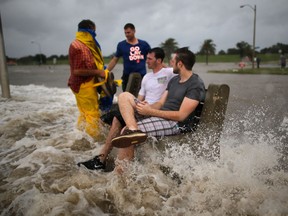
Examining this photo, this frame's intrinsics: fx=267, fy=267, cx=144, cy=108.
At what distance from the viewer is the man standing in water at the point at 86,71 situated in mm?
4973

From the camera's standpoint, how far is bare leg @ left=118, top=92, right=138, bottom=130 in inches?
135

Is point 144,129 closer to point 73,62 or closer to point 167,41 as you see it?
point 73,62

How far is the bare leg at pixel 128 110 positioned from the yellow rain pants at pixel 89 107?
1.60 metres

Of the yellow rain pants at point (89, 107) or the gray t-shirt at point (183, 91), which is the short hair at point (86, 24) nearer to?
the yellow rain pants at point (89, 107)

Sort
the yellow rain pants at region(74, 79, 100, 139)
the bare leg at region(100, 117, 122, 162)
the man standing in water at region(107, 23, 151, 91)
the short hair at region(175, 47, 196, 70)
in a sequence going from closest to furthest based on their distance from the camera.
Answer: the short hair at region(175, 47, 196, 70) < the bare leg at region(100, 117, 122, 162) < the yellow rain pants at region(74, 79, 100, 139) < the man standing in water at region(107, 23, 151, 91)

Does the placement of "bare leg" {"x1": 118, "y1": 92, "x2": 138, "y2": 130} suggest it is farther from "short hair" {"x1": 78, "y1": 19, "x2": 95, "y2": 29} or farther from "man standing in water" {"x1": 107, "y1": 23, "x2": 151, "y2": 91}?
"man standing in water" {"x1": 107, "y1": 23, "x2": 151, "y2": 91}

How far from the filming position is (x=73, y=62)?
16.5ft

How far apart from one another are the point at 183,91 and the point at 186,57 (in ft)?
1.56

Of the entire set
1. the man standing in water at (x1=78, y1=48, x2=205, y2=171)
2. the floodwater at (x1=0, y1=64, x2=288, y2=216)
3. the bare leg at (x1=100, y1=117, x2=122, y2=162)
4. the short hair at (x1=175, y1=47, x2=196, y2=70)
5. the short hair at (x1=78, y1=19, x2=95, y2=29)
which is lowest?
the floodwater at (x1=0, y1=64, x2=288, y2=216)

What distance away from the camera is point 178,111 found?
11.3ft

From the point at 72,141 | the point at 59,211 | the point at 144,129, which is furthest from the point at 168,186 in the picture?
the point at 72,141

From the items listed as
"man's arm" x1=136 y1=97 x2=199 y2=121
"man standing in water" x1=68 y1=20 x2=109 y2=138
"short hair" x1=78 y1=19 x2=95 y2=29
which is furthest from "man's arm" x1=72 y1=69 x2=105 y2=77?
"man's arm" x1=136 y1=97 x2=199 y2=121

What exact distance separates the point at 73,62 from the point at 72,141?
1.57 meters

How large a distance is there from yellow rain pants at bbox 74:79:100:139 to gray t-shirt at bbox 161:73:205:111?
1.86m
